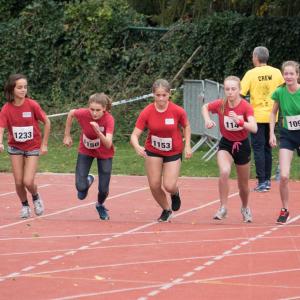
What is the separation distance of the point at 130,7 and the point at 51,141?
5.30m

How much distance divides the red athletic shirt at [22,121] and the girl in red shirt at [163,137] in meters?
1.42

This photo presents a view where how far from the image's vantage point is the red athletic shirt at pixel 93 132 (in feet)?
41.6

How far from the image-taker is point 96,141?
12.8 metres

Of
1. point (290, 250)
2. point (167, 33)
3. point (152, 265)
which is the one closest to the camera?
point (152, 265)

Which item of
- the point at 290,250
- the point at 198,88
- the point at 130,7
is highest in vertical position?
the point at 130,7

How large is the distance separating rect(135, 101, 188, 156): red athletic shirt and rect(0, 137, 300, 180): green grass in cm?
529

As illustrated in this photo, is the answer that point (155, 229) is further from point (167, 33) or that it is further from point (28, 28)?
point (28, 28)

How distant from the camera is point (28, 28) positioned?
28406 mm

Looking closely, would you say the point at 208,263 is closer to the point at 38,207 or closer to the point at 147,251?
the point at 147,251

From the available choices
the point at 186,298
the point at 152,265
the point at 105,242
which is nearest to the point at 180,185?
the point at 105,242

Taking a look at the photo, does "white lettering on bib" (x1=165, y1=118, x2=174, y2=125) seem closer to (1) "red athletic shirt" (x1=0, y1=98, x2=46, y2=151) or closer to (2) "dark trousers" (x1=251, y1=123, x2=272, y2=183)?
(1) "red athletic shirt" (x1=0, y1=98, x2=46, y2=151)

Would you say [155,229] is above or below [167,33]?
below

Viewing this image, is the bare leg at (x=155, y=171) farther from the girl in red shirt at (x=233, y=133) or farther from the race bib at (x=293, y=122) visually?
the race bib at (x=293, y=122)

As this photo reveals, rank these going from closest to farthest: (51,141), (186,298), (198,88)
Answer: (186,298)
(198,88)
(51,141)
